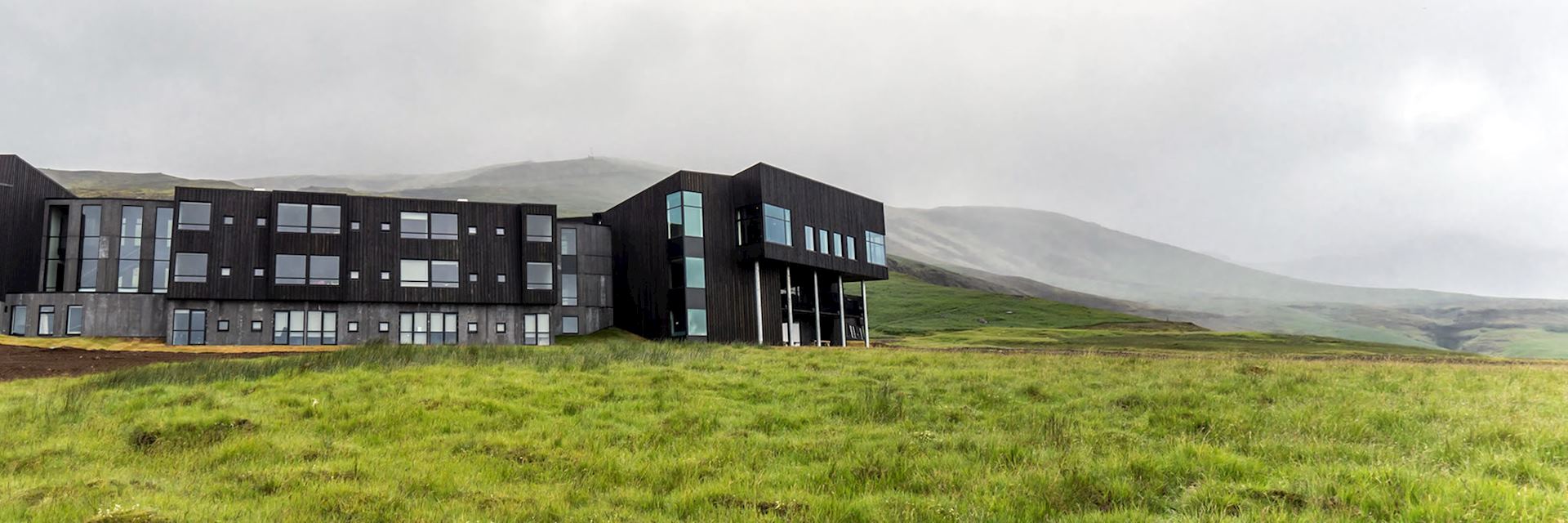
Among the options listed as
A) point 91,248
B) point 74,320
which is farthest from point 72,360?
point 91,248

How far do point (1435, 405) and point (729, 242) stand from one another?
127ft

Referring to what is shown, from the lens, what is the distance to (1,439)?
14664 millimetres

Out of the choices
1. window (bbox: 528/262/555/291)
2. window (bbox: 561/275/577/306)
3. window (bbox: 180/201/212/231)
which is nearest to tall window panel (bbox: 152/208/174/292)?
window (bbox: 180/201/212/231)

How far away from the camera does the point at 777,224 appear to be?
51.7 metres

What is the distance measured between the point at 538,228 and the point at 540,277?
2.88 metres

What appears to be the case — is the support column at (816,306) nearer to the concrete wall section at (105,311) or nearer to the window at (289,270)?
the window at (289,270)

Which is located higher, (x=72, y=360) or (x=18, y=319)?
(x=18, y=319)

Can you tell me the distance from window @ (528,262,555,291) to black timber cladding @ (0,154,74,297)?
27.5 m

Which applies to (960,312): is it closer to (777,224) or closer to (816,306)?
(816,306)

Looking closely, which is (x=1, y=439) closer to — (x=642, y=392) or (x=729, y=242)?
(x=642, y=392)

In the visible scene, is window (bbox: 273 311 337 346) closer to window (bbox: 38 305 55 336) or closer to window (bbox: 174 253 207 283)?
window (bbox: 174 253 207 283)

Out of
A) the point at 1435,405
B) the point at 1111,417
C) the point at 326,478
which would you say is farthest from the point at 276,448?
the point at 1435,405

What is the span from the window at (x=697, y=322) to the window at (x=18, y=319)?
3496cm

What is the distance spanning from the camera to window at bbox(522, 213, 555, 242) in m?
53.3
